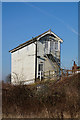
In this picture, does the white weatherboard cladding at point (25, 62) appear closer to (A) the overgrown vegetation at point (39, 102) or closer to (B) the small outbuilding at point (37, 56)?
(B) the small outbuilding at point (37, 56)

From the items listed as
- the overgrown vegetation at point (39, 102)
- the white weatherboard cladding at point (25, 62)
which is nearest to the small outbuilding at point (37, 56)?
the white weatherboard cladding at point (25, 62)

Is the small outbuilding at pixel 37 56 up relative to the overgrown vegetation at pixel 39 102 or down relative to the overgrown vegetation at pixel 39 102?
up

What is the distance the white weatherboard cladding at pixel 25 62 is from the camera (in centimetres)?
1494

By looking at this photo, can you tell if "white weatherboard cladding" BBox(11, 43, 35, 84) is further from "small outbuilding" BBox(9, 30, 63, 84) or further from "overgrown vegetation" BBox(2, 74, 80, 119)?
"overgrown vegetation" BBox(2, 74, 80, 119)

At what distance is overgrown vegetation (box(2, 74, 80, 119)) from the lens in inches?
197

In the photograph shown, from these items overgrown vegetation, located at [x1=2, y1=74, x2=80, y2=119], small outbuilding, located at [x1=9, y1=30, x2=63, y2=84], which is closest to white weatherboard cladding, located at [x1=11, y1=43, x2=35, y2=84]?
small outbuilding, located at [x1=9, y1=30, x2=63, y2=84]

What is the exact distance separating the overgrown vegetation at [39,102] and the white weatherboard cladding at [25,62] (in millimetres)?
7730

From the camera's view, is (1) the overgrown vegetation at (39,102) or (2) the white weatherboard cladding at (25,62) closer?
(1) the overgrown vegetation at (39,102)

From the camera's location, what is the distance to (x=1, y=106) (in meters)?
6.00

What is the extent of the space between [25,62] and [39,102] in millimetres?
9988

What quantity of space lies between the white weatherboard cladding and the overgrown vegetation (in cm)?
773

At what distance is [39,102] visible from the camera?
5742mm

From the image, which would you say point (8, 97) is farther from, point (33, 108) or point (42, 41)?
point (42, 41)

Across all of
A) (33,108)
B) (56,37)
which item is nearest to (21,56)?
(56,37)
